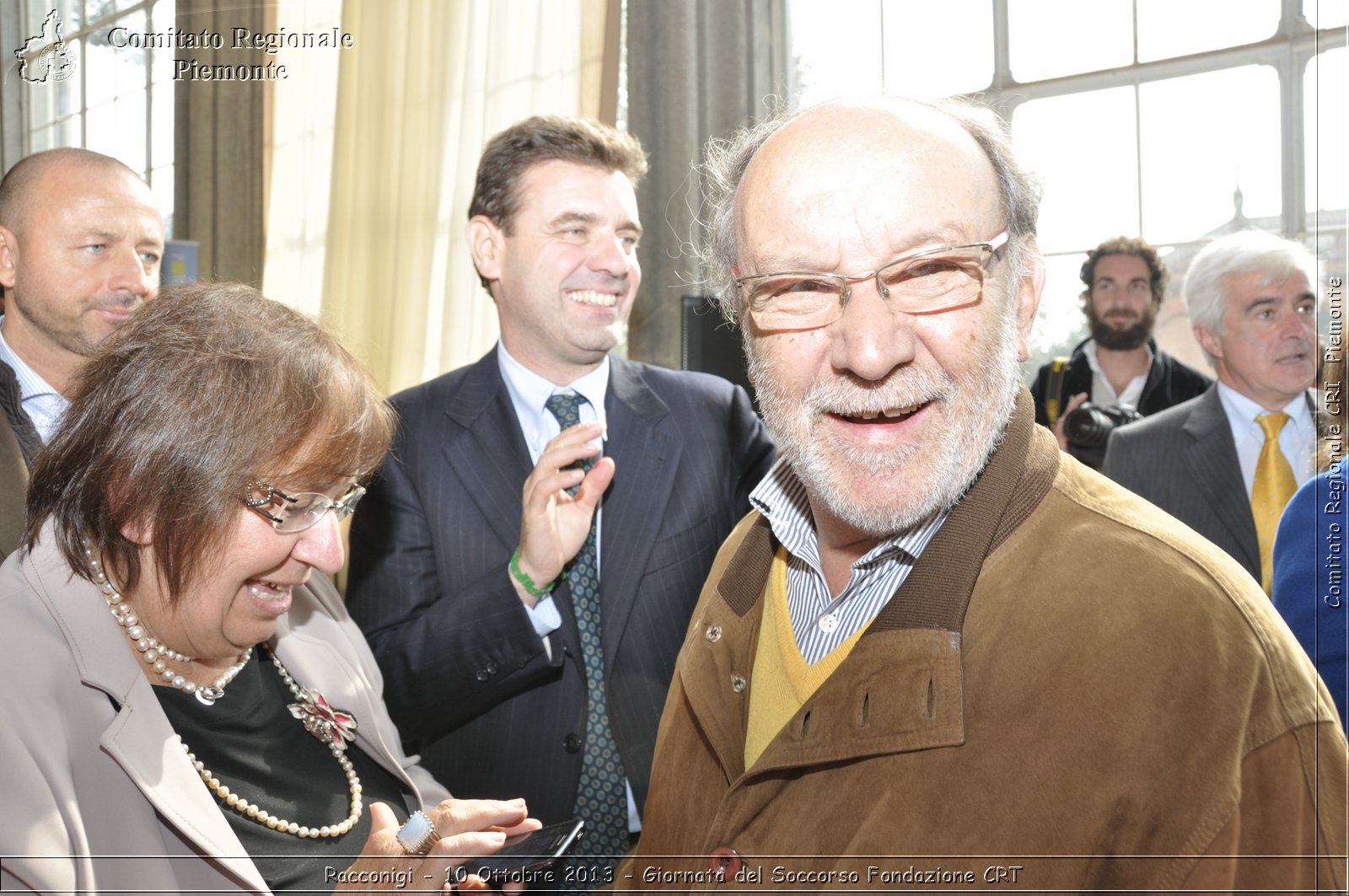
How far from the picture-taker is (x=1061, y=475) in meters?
1.12

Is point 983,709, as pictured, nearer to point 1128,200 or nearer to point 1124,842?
point 1124,842

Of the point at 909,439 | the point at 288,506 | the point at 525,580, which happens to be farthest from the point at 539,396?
the point at 909,439

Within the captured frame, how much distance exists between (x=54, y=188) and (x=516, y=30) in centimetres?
111

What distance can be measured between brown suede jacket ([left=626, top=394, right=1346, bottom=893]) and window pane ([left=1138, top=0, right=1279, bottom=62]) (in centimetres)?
125

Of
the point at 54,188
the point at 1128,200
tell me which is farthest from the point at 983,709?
the point at 54,188

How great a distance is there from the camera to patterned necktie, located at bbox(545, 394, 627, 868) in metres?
1.89

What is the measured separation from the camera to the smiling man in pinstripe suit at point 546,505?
1.86 m

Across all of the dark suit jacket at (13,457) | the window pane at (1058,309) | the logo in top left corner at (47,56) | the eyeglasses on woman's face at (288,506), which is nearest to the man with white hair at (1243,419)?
the window pane at (1058,309)

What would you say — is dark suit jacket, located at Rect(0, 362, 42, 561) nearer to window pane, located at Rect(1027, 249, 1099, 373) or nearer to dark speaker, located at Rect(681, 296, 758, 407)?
dark speaker, located at Rect(681, 296, 758, 407)

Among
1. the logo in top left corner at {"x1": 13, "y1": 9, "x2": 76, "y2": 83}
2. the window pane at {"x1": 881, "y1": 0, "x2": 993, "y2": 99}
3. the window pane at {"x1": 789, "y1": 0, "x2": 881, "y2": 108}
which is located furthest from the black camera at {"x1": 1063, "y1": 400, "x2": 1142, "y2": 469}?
the logo in top left corner at {"x1": 13, "y1": 9, "x2": 76, "y2": 83}

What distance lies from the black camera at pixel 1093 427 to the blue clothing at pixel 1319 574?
1.38 ft

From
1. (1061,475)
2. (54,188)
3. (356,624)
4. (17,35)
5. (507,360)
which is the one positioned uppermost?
(17,35)

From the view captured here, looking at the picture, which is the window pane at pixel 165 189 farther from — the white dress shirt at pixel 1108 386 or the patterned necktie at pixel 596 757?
the white dress shirt at pixel 1108 386

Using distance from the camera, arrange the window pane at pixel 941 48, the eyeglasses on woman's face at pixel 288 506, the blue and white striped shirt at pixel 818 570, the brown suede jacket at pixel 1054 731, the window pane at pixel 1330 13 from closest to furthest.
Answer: the brown suede jacket at pixel 1054 731, the blue and white striped shirt at pixel 818 570, the eyeglasses on woman's face at pixel 288 506, the window pane at pixel 1330 13, the window pane at pixel 941 48
